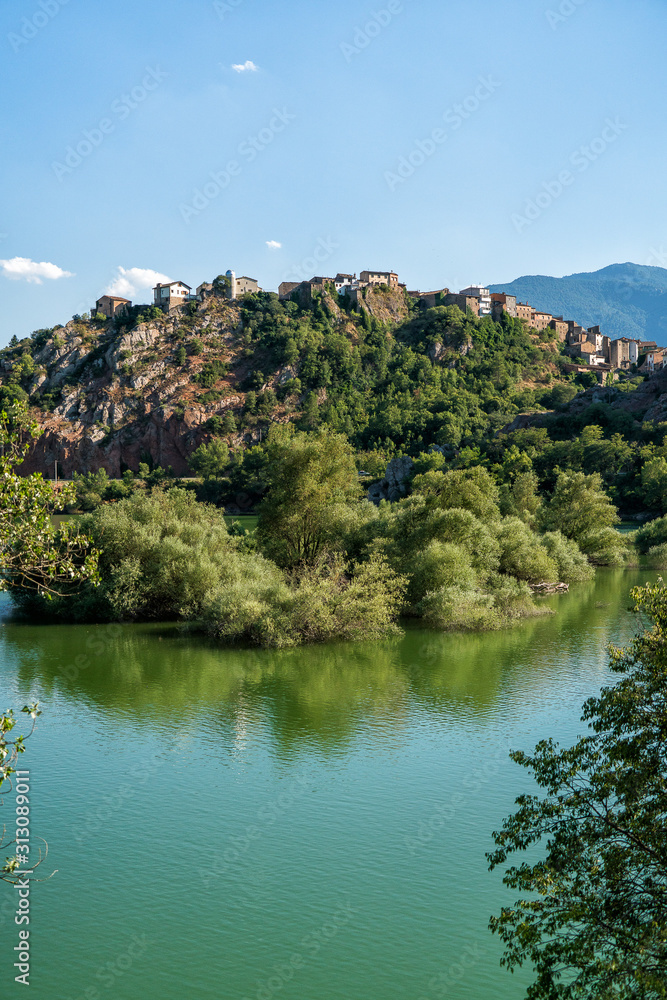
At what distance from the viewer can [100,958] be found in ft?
33.3

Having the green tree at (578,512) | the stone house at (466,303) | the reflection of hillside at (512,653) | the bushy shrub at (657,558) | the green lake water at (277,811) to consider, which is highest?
the stone house at (466,303)

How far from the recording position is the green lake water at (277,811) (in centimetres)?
998

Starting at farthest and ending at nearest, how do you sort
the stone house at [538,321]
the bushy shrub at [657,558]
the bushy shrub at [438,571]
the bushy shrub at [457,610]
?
the stone house at [538,321]
the bushy shrub at [657,558]
the bushy shrub at [438,571]
the bushy shrub at [457,610]

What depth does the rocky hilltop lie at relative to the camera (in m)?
106

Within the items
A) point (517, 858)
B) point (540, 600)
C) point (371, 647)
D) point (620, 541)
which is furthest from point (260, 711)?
point (620, 541)

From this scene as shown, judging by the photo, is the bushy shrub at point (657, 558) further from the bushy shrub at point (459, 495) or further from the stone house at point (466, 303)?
the stone house at point (466, 303)

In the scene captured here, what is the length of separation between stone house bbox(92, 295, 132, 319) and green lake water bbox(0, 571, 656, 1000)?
105m

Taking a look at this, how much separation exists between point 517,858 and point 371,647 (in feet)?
44.0

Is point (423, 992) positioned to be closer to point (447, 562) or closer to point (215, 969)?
point (215, 969)

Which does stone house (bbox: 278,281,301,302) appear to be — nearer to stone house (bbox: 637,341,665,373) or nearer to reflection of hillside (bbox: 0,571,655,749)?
stone house (bbox: 637,341,665,373)

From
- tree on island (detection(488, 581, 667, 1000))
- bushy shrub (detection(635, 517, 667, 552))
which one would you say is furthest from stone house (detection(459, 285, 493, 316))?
tree on island (detection(488, 581, 667, 1000))

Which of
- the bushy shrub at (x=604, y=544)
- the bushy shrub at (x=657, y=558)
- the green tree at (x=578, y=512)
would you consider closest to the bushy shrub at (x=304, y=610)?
the green tree at (x=578, y=512)

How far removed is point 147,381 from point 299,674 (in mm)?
95862

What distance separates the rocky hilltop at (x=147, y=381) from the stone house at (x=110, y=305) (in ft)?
9.10
